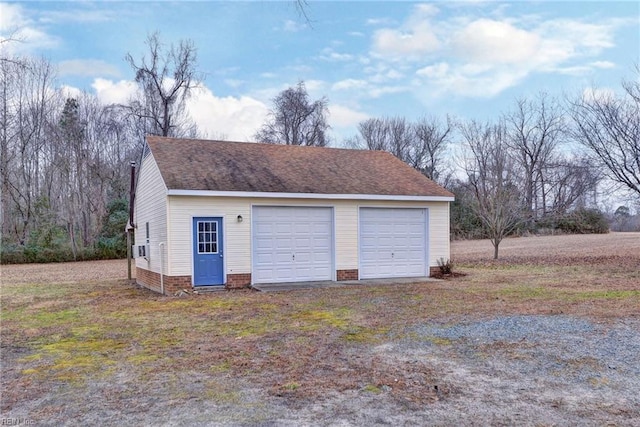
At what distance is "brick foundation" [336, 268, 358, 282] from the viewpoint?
43.5ft

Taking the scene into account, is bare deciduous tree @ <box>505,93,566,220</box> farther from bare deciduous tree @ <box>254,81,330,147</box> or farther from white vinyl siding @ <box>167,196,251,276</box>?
white vinyl siding @ <box>167,196,251,276</box>

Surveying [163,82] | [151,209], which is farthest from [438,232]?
[163,82]

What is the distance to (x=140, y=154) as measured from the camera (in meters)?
→ 25.4

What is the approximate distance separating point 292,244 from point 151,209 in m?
3.99

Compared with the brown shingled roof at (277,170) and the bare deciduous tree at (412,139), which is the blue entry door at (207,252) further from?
the bare deciduous tree at (412,139)

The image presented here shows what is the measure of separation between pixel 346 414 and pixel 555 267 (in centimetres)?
1488

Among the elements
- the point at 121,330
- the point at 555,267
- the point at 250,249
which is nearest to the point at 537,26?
the point at 555,267

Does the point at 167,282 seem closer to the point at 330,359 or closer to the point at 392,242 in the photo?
the point at 392,242

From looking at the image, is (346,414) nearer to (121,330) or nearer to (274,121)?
(121,330)

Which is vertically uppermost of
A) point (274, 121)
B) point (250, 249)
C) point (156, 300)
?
point (274, 121)

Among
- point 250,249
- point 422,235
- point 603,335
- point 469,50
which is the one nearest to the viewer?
point 603,335

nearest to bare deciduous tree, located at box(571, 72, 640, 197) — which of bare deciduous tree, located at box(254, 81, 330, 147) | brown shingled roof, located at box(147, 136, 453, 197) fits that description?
brown shingled roof, located at box(147, 136, 453, 197)

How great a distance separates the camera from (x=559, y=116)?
3186 cm

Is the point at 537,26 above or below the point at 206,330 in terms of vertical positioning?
above
